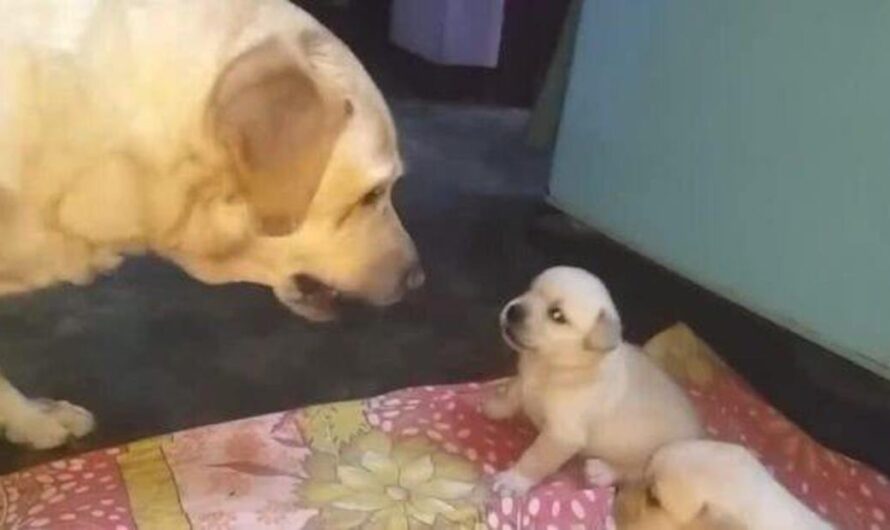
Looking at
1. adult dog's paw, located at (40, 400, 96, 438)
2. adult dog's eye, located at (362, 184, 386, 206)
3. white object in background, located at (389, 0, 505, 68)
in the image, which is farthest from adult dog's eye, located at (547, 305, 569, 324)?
white object in background, located at (389, 0, 505, 68)

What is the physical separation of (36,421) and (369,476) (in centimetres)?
42

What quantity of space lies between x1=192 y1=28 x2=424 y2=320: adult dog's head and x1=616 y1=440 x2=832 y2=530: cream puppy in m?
0.37

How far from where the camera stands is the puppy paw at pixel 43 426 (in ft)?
6.81

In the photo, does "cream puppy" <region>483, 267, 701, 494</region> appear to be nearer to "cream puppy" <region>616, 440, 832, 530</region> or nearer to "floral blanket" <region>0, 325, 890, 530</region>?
"floral blanket" <region>0, 325, 890, 530</region>

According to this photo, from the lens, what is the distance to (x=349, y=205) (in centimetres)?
177

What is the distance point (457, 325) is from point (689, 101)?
48cm

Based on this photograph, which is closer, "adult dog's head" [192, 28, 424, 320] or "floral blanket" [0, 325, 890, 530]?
"adult dog's head" [192, 28, 424, 320]

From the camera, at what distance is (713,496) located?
1.75m

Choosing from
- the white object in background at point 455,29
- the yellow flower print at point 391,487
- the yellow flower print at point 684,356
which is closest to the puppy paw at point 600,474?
the yellow flower print at point 391,487

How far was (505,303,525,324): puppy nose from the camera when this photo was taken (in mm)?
1970

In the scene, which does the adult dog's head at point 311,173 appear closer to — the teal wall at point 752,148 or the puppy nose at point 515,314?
the puppy nose at point 515,314

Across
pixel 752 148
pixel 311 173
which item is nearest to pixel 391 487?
pixel 311 173

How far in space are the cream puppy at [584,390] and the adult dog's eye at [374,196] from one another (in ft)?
0.85

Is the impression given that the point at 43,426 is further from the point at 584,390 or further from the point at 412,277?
the point at 584,390
